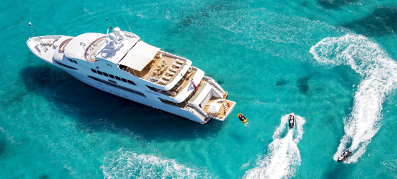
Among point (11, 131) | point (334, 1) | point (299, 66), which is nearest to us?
point (11, 131)

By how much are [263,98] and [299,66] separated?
24.6 feet

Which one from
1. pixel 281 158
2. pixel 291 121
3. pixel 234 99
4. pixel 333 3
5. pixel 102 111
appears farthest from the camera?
pixel 333 3

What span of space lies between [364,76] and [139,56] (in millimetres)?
27858

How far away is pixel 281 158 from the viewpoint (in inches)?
1143

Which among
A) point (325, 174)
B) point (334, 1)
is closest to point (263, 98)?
point (325, 174)

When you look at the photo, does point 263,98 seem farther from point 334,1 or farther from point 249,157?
point 334,1

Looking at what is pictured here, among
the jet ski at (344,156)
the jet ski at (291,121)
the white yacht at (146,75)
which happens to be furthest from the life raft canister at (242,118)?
the jet ski at (344,156)

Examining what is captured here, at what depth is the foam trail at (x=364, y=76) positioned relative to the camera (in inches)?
1164

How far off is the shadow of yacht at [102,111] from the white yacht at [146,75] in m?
1.17

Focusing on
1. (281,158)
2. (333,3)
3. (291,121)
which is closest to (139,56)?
(291,121)

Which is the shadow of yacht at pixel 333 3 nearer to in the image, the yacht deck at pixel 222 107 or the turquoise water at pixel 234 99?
the turquoise water at pixel 234 99

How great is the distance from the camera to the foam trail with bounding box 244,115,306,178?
28078 millimetres

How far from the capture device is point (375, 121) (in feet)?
100

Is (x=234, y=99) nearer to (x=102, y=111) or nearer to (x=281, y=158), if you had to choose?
(x=281, y=158)
